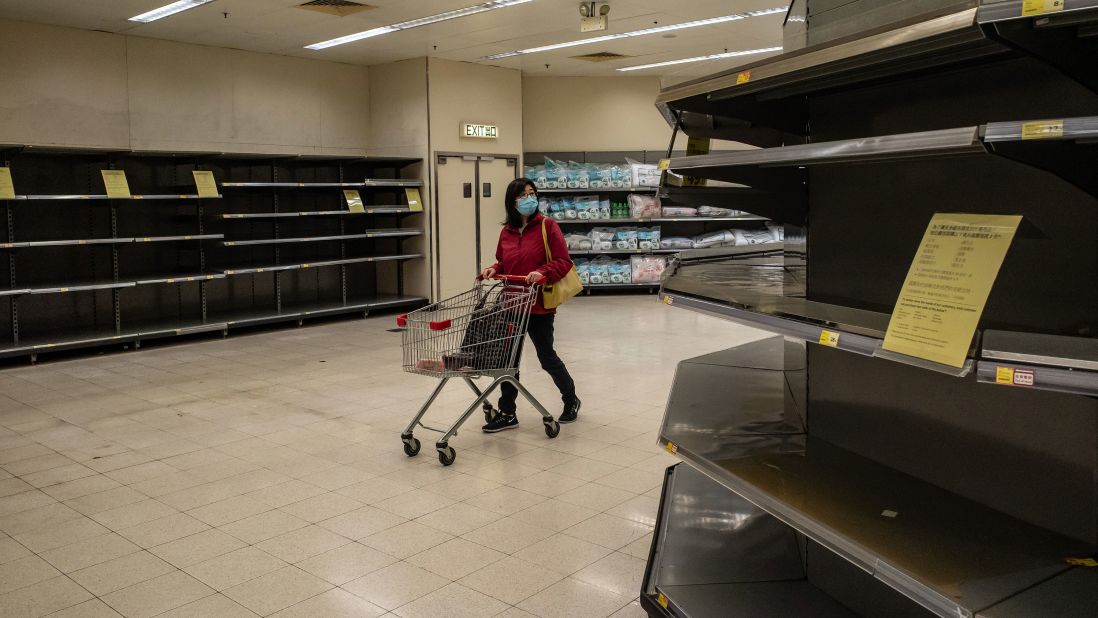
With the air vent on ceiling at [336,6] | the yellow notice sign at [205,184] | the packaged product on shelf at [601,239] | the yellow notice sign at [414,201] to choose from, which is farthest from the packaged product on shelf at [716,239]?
the yellow notice sign at [205,184]

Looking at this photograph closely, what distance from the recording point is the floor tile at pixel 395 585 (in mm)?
3036

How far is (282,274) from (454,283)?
6.94 ft

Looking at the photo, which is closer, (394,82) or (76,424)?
(76,424)

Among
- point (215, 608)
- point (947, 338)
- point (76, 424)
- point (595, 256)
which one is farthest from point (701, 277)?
point (595, 256)

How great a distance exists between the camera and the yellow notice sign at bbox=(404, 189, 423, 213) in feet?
34.5

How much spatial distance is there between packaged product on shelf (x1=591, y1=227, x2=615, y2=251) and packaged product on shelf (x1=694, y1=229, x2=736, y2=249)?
3.95 feet

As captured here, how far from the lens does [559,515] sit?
3.83m

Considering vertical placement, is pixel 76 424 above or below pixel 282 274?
below

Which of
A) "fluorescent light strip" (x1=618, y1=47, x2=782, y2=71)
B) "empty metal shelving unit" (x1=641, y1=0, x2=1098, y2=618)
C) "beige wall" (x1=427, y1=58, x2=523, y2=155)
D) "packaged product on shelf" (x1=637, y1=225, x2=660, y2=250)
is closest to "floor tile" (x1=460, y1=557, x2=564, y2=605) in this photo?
"empty metal shelving unit" (x1=641, y1=0, x2=1098, y2=618)

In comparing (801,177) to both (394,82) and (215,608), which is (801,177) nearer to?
(215,608)

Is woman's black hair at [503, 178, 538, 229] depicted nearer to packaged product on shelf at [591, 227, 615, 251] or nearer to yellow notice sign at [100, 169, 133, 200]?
yellow notice sign at [100, 169, 133, 200]

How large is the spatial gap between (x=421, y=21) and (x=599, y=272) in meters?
4.67

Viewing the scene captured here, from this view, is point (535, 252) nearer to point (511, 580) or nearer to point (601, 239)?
point (511, 580)

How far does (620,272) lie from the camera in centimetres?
1209
